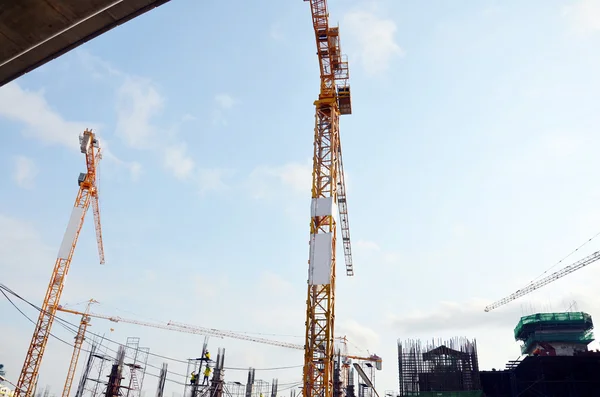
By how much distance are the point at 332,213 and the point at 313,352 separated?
35.5 ft

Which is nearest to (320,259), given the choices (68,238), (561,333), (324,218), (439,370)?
(324,218)

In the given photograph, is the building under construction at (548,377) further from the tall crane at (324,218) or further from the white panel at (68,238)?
the white panel at (68,238)

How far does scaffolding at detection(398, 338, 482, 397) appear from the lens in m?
46.8

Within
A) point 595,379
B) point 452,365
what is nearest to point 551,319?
point 595,379

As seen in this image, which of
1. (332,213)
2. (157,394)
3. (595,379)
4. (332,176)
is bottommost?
(157,394)

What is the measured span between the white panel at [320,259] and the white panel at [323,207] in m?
2.26

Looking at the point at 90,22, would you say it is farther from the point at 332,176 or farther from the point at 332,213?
the point at 332,176

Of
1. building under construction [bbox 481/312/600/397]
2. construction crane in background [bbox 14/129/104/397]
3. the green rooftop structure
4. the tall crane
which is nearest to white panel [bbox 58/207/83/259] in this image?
construction crane in background [bbox 14/129/104/397]

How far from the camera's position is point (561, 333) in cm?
7456

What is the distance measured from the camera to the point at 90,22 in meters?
9.44

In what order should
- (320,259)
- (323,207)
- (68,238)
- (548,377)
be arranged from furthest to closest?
(68,238), (548,377), (323,207), (320,259)

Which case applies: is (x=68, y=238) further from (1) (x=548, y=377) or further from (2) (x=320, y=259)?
(1) (x=548, y=377)

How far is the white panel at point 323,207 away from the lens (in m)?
36.0

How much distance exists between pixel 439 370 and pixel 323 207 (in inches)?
987
